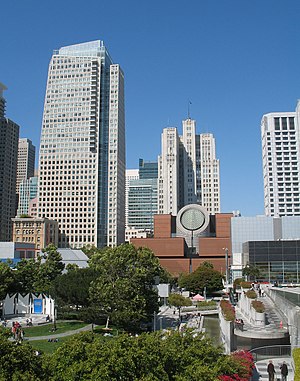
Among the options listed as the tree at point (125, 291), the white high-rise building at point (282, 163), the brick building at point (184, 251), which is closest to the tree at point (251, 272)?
the brick building at point (184, 251)

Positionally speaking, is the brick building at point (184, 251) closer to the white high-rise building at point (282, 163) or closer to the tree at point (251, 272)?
the tree at point (251, 272)

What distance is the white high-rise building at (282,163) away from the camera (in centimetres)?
18162

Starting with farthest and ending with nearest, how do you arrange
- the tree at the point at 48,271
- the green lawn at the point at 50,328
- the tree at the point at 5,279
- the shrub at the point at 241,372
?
the tree at the point at 48,271 < the tree at the point at 5,279 < the green lawn at the point at 50,328 < the shrub at the point at 241,372

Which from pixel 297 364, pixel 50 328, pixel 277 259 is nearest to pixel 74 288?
pixel 50 328

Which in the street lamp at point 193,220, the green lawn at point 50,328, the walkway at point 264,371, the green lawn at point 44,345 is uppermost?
the street lamp at point 193,220

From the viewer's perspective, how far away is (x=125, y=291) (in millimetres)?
41969

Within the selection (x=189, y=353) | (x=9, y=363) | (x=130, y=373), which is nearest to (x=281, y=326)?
(x=189, y=353)

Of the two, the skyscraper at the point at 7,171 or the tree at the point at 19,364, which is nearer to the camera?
the tree at the point at 19,364

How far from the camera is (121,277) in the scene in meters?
45.3

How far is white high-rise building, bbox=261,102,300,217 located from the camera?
182 meters

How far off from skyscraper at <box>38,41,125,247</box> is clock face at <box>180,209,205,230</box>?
123 feet

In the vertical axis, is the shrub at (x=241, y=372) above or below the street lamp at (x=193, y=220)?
below

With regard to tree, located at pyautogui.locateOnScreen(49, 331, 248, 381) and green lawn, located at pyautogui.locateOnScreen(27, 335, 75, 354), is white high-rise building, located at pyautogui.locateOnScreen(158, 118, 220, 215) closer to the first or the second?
green lawn, located at pyautogui.locateOnScreen(27, 335, 75, 354)

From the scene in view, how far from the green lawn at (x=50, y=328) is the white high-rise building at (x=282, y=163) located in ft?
470
